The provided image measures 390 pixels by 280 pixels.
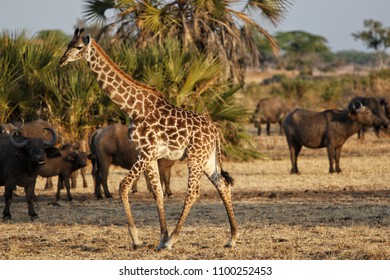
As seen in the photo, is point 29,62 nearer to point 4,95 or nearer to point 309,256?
point 4,95

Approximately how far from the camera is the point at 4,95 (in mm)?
19562

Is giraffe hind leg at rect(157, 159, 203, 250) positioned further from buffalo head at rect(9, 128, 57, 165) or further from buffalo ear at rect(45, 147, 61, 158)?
buffalo ear at rect(45, 147, 61, 158)

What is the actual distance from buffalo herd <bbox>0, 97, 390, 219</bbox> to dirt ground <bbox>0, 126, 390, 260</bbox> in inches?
19.1

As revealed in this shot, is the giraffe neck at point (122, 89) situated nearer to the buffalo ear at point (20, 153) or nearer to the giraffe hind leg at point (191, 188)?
the giraffe hind leg at point (191, 188)

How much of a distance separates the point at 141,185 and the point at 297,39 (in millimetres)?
78511

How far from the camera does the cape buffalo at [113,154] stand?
16.3 m

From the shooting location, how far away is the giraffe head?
33.6ft

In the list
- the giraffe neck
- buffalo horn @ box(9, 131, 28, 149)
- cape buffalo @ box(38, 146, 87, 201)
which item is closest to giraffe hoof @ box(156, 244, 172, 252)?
the giraffe neck

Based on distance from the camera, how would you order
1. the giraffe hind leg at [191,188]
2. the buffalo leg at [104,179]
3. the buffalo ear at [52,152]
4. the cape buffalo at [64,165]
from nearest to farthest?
the giraffe hind leg at [191,188]
the buffalo ear at [52,152]
the cape buffalo at [64,165]
the buffalo leg at [104,179]

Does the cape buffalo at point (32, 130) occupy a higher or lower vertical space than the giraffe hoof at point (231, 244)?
higher

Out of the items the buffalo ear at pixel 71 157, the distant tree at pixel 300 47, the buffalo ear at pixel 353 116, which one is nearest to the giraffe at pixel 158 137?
the buffalo ear at pixel 71 157

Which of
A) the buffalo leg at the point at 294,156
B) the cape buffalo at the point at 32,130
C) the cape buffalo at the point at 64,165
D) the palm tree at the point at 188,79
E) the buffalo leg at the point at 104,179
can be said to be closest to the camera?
the cape buffalo at the point at 64,165

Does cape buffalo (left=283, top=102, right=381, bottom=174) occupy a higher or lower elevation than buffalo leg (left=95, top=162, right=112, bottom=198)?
higher

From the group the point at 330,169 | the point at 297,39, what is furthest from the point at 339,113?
the point at 297,39
